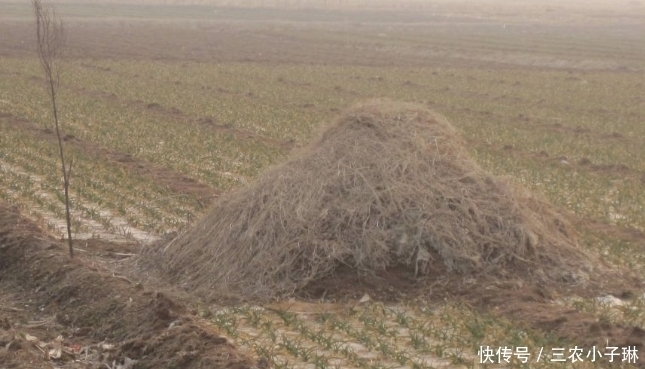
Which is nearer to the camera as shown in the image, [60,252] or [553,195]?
[60,252]

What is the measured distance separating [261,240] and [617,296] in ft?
11.1

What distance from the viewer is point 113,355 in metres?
7.77

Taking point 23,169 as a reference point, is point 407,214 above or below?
above

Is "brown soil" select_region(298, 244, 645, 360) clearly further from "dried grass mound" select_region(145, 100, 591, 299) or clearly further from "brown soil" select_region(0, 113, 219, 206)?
"brown soil" select_region(0, 113, 219, 206)

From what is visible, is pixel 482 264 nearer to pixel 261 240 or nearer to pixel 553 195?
pixel 261 240

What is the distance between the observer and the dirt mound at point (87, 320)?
7.58 m

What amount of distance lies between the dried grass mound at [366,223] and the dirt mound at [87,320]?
851 mm

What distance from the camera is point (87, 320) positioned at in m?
8.66

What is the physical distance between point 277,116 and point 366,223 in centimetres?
1278

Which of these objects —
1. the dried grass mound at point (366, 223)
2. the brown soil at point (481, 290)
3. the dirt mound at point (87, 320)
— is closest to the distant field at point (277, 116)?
the brown soil at point (481, 290)

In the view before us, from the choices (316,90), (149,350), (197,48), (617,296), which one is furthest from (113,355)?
(197,48)

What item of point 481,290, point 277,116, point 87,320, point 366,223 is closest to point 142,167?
point 366,223

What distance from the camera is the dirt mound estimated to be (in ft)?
24.9

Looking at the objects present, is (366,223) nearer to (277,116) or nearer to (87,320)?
(87,320)
